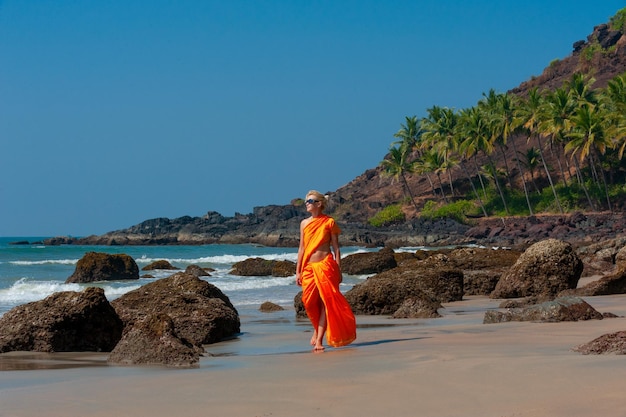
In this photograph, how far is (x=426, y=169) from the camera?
3000 inches

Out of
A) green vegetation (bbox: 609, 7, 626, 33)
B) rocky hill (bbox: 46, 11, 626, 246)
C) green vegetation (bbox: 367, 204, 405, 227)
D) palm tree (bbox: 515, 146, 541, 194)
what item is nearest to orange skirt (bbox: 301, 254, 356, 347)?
rocky hill (bbox: 46, 11, 626, 246)

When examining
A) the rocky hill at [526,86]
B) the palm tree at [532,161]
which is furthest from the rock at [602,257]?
the rocky hill at [526,86]

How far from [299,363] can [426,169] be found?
70827mm

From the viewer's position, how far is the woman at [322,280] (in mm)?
7941

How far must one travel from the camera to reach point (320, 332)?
7.82 m

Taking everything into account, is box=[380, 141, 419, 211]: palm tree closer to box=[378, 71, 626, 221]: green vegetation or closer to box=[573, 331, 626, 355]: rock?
box=[378, 71, 626, 221]: green vegetation

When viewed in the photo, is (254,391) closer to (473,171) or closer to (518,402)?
(518,402)

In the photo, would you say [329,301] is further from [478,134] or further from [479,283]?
[478,134]

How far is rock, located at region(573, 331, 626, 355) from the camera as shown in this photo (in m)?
5.54

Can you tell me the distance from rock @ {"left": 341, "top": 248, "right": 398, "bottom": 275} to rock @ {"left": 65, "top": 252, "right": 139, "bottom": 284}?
717 cm

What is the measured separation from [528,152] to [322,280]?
6538 centimetres

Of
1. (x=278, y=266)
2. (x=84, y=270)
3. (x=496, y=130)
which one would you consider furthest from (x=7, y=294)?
(x=496, y=130)

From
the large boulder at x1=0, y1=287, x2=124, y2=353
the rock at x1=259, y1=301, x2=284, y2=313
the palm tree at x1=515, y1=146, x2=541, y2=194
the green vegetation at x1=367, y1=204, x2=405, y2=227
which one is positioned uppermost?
the palm tree at x1=515, y1=146, x2=541, y2=194

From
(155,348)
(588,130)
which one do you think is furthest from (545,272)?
(588,130)
